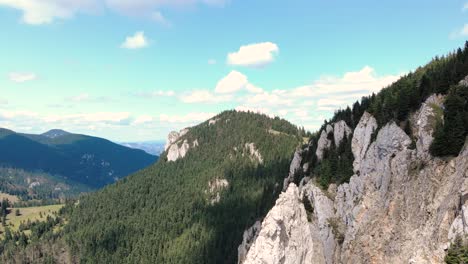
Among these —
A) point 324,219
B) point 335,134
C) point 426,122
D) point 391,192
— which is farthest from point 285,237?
point 335,134

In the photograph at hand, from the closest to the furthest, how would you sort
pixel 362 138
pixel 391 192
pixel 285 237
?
pixel 391 192 → pixel 285 237 → pixel 362 138

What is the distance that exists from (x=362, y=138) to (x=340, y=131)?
1319 cm

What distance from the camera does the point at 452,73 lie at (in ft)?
182

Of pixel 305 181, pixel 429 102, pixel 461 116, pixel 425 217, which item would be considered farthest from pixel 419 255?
pixel 305 181

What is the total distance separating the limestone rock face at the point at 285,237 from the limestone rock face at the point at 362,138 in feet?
42.5

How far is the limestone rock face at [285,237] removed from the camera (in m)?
58.5

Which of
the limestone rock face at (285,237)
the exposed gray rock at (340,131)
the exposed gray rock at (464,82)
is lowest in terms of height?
the limestone rock face at (285,237)

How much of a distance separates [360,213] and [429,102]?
19853 millimetres

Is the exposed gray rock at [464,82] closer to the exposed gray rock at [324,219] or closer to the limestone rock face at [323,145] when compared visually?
the exposed gray rock at [324,219]

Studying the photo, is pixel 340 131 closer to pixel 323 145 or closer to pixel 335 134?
pixel 335 134

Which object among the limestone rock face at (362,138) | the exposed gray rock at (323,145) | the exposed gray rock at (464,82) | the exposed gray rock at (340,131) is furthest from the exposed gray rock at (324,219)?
the exposed gray rock at (464,82)

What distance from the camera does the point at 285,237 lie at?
60.4m

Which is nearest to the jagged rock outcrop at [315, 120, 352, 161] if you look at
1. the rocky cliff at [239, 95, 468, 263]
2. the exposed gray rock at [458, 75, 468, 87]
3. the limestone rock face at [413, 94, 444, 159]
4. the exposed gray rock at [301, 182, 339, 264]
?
the rocky cliff at [239, 95, 468, 263]

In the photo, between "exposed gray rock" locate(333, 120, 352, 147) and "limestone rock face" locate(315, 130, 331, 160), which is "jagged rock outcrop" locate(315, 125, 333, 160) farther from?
"exposed gray rock" locate(333, 120, 352, 147)
